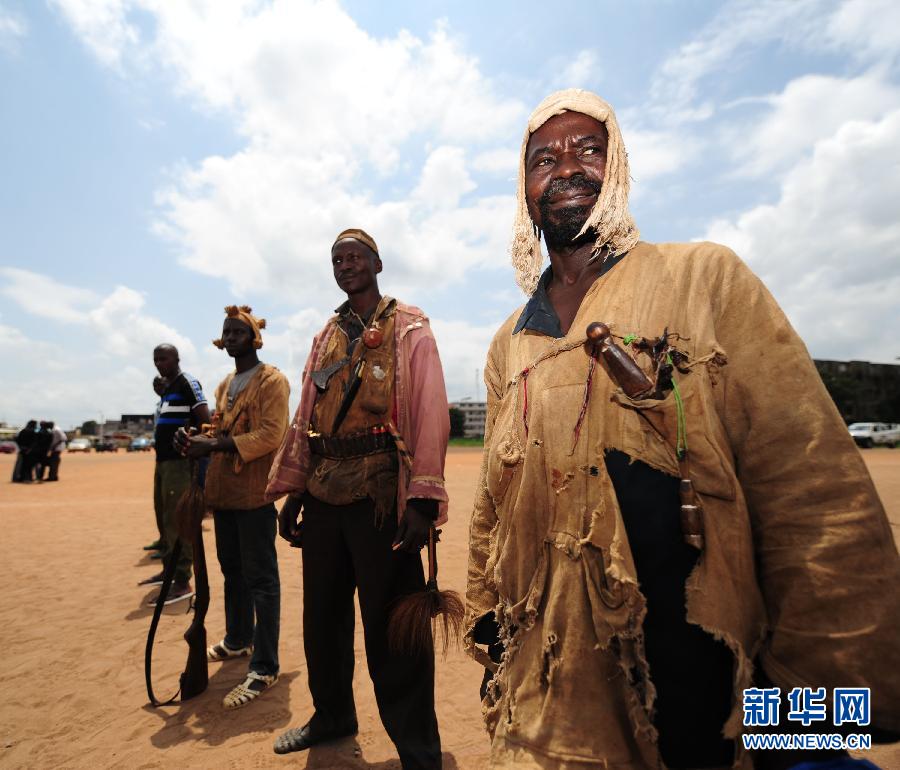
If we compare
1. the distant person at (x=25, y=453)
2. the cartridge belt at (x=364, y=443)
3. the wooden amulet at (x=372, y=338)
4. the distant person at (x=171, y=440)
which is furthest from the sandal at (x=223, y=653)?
the distant person at (x=25, y=453)

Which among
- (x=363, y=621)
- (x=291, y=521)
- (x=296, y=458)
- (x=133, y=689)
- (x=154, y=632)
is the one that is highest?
(x=296, y=458)

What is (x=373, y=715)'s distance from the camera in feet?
11.3

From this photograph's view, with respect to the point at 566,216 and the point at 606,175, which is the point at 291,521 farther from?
the point at 606,175

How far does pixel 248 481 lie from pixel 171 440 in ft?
7.96

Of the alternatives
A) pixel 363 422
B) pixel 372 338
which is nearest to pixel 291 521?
pixel 363 422

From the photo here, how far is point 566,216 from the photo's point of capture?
1.60 m

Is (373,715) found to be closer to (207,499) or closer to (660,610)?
(207,499)

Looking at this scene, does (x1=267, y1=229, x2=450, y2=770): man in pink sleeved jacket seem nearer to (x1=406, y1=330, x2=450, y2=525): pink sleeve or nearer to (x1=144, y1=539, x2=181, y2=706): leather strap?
(x1=406, y1=330, x2=450, y2=525): pink sleeve

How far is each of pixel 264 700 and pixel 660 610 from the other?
10.8 feet

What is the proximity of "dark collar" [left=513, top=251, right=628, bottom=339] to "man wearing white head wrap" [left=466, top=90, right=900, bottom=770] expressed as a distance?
0.04 meters

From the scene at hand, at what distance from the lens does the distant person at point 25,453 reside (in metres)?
18.1

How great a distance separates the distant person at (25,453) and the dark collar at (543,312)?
2150cm

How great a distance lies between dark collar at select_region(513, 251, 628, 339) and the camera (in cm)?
154

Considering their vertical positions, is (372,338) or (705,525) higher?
(372,338)
